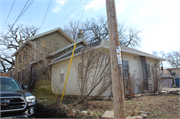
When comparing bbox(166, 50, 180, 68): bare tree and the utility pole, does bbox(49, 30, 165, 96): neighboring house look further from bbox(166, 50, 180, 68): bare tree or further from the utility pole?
bbox(166, 50, 180, 68): bare tree

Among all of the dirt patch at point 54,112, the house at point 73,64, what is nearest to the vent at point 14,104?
the dirt patch at point 54,112

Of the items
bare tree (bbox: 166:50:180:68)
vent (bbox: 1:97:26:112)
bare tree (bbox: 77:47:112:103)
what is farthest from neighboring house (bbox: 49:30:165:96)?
bare tree (bbox: 166:50:180:68)

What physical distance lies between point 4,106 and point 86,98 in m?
3.39

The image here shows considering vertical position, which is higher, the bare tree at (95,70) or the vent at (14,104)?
the bare tree at (95,70)

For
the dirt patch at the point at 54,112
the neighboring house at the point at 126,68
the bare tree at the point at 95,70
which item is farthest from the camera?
the neighboring house at the point at 126,68

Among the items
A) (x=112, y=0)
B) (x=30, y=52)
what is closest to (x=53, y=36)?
(x=30, y=52)

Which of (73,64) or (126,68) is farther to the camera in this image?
(73,64)

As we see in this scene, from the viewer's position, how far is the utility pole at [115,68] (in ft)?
11.6

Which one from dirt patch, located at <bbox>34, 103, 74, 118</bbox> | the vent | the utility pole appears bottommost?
dirt patch, located at <bbox>34, 103, 74, 118</bbox>

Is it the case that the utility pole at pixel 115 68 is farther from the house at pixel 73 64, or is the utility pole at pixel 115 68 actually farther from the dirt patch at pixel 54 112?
the house at pixel 73 64

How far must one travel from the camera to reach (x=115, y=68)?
3.74 meters

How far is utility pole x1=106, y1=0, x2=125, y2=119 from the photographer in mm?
3529

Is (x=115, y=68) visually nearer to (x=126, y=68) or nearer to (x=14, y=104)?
(x=14, y=104)

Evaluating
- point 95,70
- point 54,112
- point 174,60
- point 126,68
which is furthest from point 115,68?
point 174,60
